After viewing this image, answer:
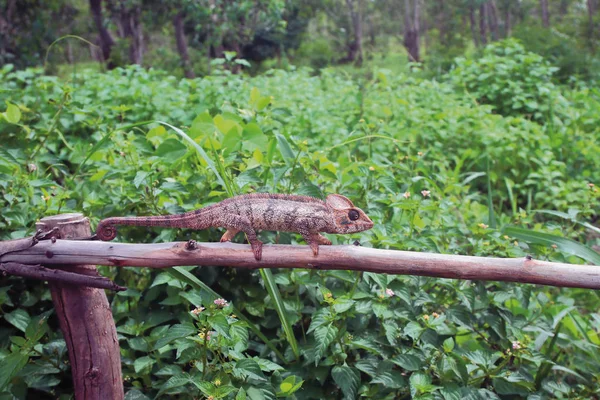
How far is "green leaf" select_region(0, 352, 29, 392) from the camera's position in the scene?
7.19 ft

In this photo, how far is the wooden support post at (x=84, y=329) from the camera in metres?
2.26

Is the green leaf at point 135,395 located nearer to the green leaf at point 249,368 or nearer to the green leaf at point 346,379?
the green leaf at point 249,368

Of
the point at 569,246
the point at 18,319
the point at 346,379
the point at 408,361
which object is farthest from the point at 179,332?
the point at 569,246

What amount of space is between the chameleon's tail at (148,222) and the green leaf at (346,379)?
3.09 ft

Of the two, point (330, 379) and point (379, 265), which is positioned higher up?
point (379, 265)

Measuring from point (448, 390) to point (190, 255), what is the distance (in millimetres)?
1409

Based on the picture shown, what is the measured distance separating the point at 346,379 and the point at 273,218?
34.6 inches

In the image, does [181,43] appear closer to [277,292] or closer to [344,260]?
[277,292]

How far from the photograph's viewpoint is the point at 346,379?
2490mm

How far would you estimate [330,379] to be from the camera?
276cm

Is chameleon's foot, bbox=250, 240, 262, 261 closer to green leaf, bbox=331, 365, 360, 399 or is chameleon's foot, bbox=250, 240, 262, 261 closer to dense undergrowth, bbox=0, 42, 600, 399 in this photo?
dense undergrowth, bbox=0, 42, 600, 399

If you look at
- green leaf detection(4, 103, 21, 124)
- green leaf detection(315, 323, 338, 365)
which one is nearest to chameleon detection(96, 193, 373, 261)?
green leaf detection(315, 323, 338, 365)

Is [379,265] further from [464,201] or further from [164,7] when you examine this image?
[164,7]

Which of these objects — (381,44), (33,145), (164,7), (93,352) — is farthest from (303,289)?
(381,44)
